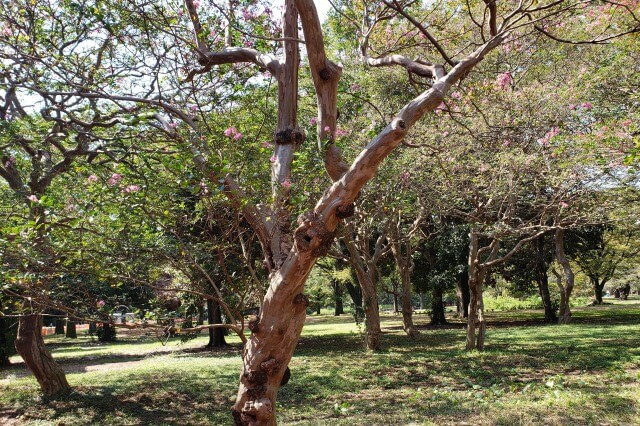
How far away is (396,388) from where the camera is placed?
923 cm

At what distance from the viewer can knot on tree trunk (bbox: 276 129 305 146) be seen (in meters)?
4.43

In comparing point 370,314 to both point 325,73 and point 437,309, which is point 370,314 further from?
point 325,73

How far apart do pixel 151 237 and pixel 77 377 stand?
29.2ft

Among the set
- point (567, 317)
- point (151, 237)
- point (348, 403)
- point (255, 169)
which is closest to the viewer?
point (255, 169)

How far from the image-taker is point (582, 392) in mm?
7082

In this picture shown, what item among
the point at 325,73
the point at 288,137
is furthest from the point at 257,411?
the point at 325,73

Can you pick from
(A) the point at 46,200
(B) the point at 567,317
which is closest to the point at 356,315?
(B) the point at 567,317

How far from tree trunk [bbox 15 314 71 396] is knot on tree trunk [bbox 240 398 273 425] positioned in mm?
7420

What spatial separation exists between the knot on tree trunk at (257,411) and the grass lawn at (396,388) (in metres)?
2.86

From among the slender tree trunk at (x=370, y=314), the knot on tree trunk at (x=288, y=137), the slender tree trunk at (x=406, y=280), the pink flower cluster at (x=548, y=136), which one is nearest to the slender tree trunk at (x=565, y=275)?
the slender tree trunk at (x=406, y=280)

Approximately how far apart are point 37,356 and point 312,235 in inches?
334

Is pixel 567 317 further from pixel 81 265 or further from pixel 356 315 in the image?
pixel 81 265

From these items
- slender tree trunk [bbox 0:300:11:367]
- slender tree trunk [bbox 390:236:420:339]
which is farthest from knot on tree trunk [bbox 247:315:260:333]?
slender tree trunk [bbox 0:300:11:367]

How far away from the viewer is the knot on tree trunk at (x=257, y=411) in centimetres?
370
